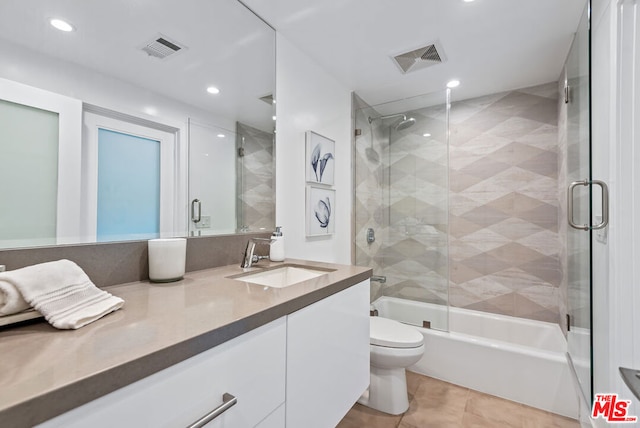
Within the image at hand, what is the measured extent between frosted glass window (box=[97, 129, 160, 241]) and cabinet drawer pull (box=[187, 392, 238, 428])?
0.71 metres

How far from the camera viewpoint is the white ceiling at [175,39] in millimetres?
880

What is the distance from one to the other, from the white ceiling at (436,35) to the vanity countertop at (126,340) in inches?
59.1

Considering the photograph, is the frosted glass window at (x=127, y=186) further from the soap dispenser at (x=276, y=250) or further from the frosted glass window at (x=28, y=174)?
the soap dispenser at (x=276, y=250)

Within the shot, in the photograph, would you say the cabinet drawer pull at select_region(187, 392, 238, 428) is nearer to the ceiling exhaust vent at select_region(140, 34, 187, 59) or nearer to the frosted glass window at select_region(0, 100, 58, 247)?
the frosted glass window at select_region(0, 100, 58, 247)

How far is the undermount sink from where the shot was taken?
138 centimetres

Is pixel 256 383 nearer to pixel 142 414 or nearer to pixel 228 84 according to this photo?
pixel 142 414

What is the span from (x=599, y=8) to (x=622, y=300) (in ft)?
4.11

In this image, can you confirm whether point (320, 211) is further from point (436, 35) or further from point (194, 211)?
point (436, 35)

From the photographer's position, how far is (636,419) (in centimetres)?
106

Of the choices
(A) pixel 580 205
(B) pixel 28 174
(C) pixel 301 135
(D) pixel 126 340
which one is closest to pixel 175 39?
(B) pixel 28 174

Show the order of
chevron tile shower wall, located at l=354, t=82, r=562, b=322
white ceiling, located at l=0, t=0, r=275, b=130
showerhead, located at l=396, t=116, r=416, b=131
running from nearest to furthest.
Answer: white ceiling, located at l=0, t=0, r=275, b=130 < chevron tile shower wall, located at l=354, t=82, r=562, b=322 < showerhead, located at l=396, t=116, r=416, b=131

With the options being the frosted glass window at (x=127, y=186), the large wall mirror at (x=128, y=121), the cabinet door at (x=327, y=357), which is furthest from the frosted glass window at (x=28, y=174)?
the cabinet door at (x=327, y=357)

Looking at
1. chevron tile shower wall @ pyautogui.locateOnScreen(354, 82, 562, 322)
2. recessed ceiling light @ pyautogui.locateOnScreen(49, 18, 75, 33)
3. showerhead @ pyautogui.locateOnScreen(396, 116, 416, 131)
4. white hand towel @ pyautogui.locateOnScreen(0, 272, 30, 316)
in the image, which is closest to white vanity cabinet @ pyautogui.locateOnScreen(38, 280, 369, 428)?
white hand towel @ pyautogui.locateOnScreen(0, 272, 30, 316)

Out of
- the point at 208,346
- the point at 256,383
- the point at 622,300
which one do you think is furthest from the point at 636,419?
the point at 208,346
